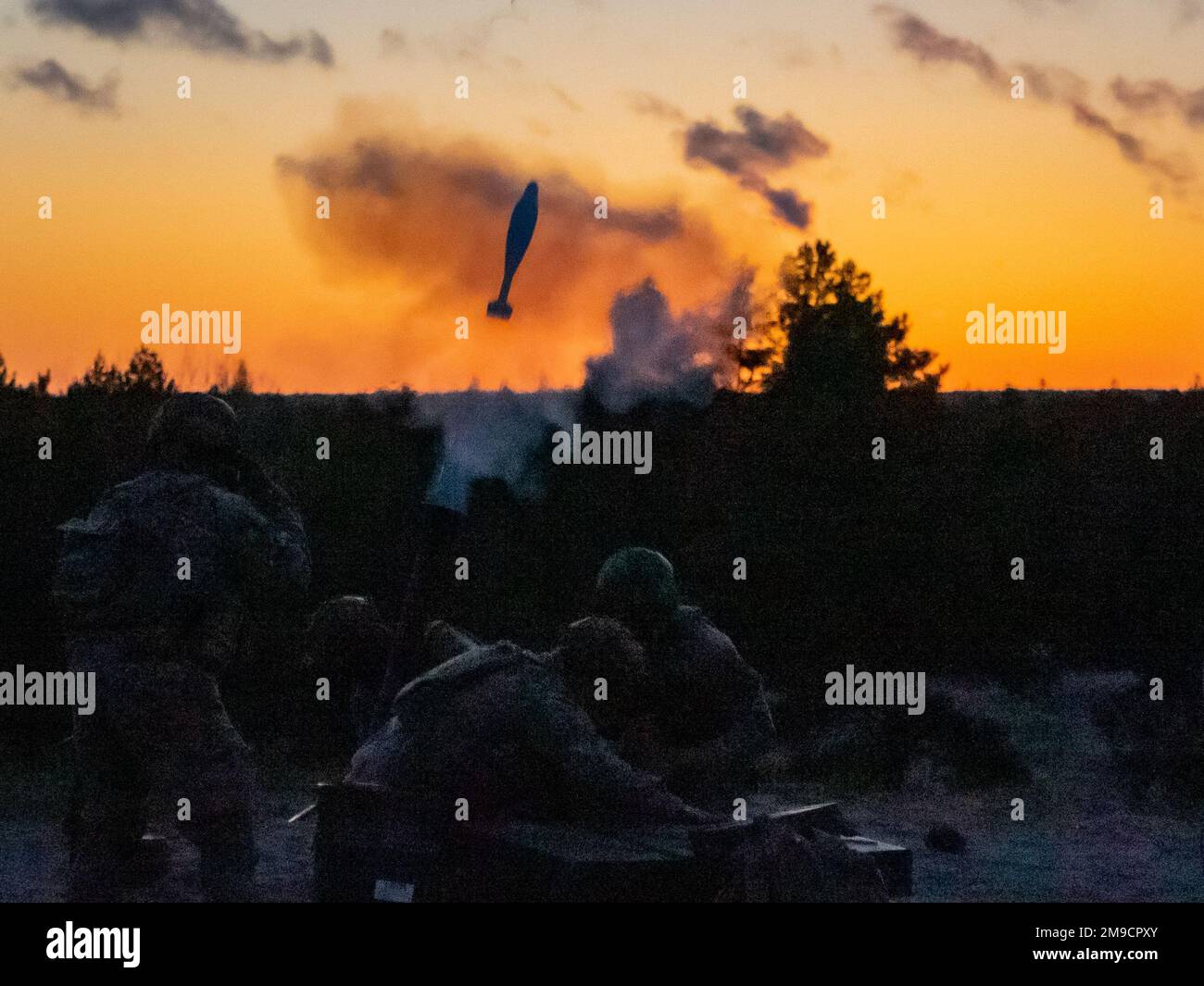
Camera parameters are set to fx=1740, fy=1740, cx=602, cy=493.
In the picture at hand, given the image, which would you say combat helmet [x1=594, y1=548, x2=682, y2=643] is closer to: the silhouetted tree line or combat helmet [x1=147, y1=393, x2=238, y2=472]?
combat helmet [x1=147, y1=393, x2=238, y2=472]

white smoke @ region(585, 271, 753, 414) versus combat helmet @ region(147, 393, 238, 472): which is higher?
white smoke @ region(585, 271, 753, 414)

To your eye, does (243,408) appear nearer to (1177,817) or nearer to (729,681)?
(1177,817)

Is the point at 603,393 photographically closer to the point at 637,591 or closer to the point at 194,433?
the point at 637,591

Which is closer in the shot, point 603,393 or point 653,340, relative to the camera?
point 653,340

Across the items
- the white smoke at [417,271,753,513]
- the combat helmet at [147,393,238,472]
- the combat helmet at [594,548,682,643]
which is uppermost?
the white smoke at [417,271,753,513]

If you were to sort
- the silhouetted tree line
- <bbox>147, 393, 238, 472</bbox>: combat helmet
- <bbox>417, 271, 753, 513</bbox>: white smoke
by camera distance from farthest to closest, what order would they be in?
the silhouetted tree line, <bbox>417, 271, 753, 513</bbox>: white smoke, <bbox>147, 393, 238, 472</bbox>: combat helmet

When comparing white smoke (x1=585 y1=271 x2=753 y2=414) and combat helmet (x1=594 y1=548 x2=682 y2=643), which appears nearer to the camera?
combat helmet (x1=594 y1=548 x2=682 y2=643)

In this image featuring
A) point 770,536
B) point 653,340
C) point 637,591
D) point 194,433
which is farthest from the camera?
point 770,536

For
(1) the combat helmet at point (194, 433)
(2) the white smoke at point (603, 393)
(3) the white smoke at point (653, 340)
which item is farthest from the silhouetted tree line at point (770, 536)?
(1) the combat helmet at point (194, 433)

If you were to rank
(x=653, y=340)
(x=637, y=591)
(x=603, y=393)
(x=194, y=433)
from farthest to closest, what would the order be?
(x=603, y=393) → (x=653, y=340) → (x=637, y=591) → (x=194, y=433)

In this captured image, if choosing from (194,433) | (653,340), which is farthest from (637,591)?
(653,340)

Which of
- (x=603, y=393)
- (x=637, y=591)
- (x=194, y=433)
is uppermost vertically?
(x=603, y=393)

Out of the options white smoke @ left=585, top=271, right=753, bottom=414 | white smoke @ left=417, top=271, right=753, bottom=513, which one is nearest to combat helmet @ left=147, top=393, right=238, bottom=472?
white smoke @ left=417, top=271, right=753, bottom=513

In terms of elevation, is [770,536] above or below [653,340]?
below
